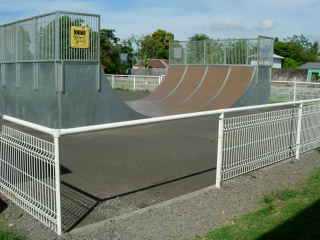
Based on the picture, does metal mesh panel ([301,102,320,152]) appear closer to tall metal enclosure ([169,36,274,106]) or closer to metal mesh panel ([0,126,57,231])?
metal mesh panel ([0,126,57,231])

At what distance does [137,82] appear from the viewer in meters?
27.5

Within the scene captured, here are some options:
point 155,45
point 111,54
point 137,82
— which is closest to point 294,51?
point 155,45

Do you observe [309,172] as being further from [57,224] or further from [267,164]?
[57,224]

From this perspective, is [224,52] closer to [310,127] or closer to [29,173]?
[310,127]

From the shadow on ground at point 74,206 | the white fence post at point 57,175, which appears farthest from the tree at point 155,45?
the white fence post at point 57,175

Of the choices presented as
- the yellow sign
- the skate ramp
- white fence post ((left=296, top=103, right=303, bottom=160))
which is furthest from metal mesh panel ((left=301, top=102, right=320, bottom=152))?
the skate ramp

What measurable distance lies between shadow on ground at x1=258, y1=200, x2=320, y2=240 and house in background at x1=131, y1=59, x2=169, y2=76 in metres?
31.8

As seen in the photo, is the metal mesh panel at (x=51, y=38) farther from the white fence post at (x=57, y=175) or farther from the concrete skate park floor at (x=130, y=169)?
the white fence post at (x=57, y=175)

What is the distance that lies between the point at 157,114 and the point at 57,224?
10.4 metres

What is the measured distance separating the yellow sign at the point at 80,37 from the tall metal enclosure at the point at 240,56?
6.75 meters

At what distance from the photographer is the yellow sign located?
1061 cm

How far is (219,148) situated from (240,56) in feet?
42.6

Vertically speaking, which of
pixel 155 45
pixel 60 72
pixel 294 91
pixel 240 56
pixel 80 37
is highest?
pixel 155 45

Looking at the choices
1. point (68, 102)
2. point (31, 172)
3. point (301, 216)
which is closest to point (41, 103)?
point (68, 102)
